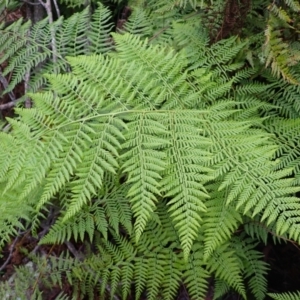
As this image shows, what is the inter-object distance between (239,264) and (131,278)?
2.46 ft

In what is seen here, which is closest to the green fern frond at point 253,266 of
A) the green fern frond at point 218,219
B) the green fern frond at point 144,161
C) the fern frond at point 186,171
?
the green fern frond at point 218,219

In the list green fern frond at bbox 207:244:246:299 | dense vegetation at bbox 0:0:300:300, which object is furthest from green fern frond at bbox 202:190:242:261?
green fern frond at bbox 207:244:246:299

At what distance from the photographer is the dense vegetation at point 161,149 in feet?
6.95

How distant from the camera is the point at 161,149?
2320 mm

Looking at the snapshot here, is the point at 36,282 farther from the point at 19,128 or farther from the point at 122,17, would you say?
the point at 122,17

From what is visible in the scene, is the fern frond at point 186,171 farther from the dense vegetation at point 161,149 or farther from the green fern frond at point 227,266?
the green fern frond at point 227,266

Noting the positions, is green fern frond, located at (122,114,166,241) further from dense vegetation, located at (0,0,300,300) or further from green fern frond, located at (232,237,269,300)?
green fern frond, located at (232,237,269,300)

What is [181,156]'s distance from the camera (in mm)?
2162

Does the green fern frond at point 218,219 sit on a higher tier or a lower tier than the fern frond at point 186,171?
lower

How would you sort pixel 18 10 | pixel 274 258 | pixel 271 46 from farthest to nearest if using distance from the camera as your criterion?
pixel 18 10 → pixel 274 258 → pixel 271 46

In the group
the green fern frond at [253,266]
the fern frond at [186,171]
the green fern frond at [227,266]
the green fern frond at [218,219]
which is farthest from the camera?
the green fern frond at [253,266]

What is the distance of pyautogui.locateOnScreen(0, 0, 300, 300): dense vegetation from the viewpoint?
2119mm

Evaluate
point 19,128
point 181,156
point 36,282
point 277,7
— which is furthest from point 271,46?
point 36,282

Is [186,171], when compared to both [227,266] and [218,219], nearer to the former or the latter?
[218,219]
